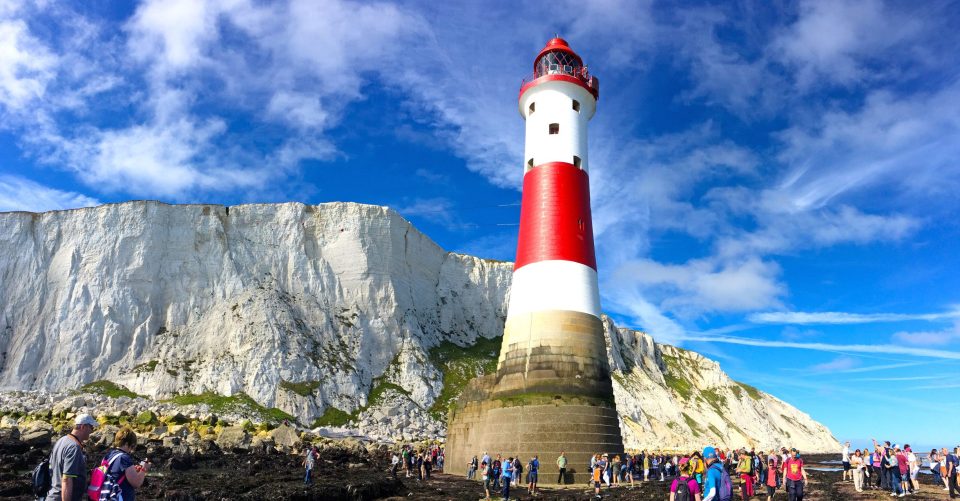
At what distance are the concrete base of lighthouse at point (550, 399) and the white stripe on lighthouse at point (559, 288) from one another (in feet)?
1.31

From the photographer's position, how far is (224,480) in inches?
917

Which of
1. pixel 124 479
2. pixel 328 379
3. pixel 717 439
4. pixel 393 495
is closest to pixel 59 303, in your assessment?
pixel 328 379

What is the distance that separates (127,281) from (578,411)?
57.5 m

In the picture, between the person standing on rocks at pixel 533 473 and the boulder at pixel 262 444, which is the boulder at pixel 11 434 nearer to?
the boulder at pixel 262 444

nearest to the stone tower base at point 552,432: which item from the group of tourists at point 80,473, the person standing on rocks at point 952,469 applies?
the person standing on rocks at point 952,469

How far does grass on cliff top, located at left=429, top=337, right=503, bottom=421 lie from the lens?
70500mm

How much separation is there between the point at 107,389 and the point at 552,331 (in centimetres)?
4977

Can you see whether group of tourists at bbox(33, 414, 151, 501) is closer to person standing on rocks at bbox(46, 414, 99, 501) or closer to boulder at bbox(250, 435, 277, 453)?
person standing on rocks at bbox(46, 414, 99, 501)

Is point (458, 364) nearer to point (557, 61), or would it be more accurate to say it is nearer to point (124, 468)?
point (557, 61)

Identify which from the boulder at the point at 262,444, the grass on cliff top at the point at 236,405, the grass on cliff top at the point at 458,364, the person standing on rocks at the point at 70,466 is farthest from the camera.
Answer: the grass on cliff top at the point at 458,364

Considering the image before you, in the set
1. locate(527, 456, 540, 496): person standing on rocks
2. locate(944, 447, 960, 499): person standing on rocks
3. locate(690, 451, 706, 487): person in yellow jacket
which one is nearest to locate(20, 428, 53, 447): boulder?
locate(527, 456, 540, 496): person standing on rocks

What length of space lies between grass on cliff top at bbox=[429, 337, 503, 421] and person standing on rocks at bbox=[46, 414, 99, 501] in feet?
202

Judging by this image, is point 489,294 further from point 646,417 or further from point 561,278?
point 561,278

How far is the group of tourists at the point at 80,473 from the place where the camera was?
23.4 feet
